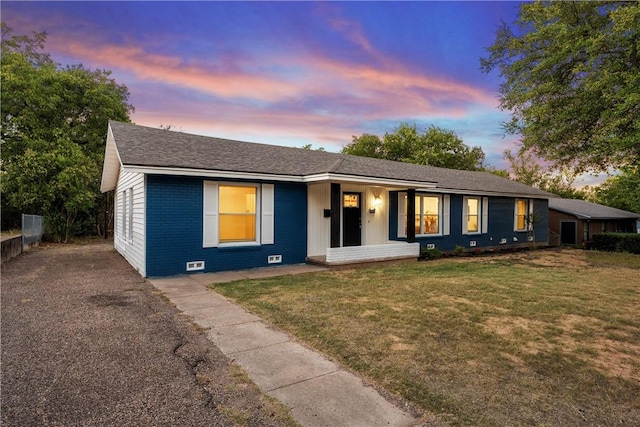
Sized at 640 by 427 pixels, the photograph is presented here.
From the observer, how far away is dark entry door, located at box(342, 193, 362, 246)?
1199 centimetres

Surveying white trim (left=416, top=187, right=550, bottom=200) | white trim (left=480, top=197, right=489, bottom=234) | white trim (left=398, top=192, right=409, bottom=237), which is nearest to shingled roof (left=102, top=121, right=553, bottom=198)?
white trim (left=398, top=192, right=409, bottom=237)

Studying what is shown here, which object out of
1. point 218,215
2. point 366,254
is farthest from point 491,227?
point 218,215

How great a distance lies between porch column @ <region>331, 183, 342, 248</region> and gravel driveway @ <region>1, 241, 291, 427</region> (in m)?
5.42

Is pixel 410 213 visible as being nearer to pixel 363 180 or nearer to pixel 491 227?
pixel 363 180

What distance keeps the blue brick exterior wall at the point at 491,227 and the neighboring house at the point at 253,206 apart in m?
0.08

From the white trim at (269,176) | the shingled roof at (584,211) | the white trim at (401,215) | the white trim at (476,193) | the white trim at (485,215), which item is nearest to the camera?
the white trim at (269,176)

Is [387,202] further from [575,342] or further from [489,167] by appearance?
[489,167]

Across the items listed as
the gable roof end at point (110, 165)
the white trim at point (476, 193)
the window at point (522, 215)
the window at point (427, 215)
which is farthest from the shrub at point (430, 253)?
the gable roof end at point (110, 165)

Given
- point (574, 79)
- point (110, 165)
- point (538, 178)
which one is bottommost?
point (110, 165)

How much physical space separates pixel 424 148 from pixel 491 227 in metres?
19.9

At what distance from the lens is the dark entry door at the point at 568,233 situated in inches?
896

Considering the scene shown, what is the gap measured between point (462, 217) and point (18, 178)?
71.8ft

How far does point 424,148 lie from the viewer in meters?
34.9

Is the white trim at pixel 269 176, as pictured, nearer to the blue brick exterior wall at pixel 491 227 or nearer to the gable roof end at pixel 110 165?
the blue brick exterior wall at pixel 491 227
